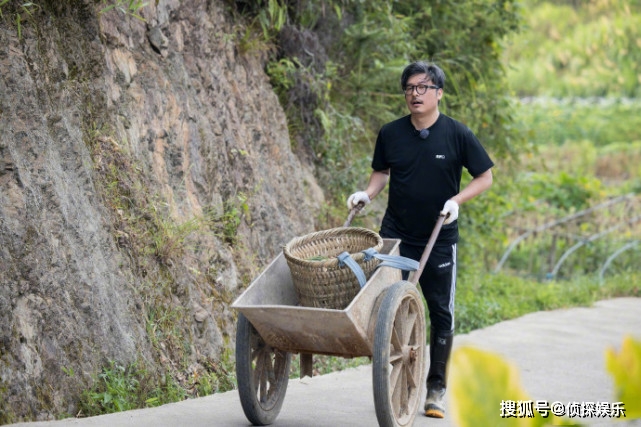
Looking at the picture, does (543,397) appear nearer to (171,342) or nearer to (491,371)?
(171,342)

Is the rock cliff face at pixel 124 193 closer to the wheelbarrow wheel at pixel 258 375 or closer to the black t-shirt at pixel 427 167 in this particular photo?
the wheelbarrow wheel at pixel 258 375

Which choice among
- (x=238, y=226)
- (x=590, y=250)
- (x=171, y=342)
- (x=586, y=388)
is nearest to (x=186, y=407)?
(x=171, y=342)

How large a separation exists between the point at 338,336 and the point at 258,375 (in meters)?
0.65

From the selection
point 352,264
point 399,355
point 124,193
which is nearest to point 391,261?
point 352,264

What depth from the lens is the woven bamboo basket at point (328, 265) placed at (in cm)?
434

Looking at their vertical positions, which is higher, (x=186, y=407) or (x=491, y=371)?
(x=491, y=371)

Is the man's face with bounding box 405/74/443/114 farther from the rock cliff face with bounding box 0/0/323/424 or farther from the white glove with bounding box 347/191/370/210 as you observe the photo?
the rock cliff face with bounding box 0/0/323/424

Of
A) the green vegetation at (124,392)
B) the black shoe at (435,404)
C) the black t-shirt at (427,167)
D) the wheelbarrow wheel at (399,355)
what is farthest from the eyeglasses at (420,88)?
the green vegetation at (124,392)

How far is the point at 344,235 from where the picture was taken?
4.70 m

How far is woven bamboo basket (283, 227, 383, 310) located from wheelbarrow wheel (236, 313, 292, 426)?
1.10ft

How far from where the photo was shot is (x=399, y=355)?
447 cm

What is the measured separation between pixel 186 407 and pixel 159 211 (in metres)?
1.46

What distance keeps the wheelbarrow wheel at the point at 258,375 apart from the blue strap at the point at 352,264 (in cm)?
59

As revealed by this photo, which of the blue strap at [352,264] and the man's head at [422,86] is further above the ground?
the man's head at [422,86]
